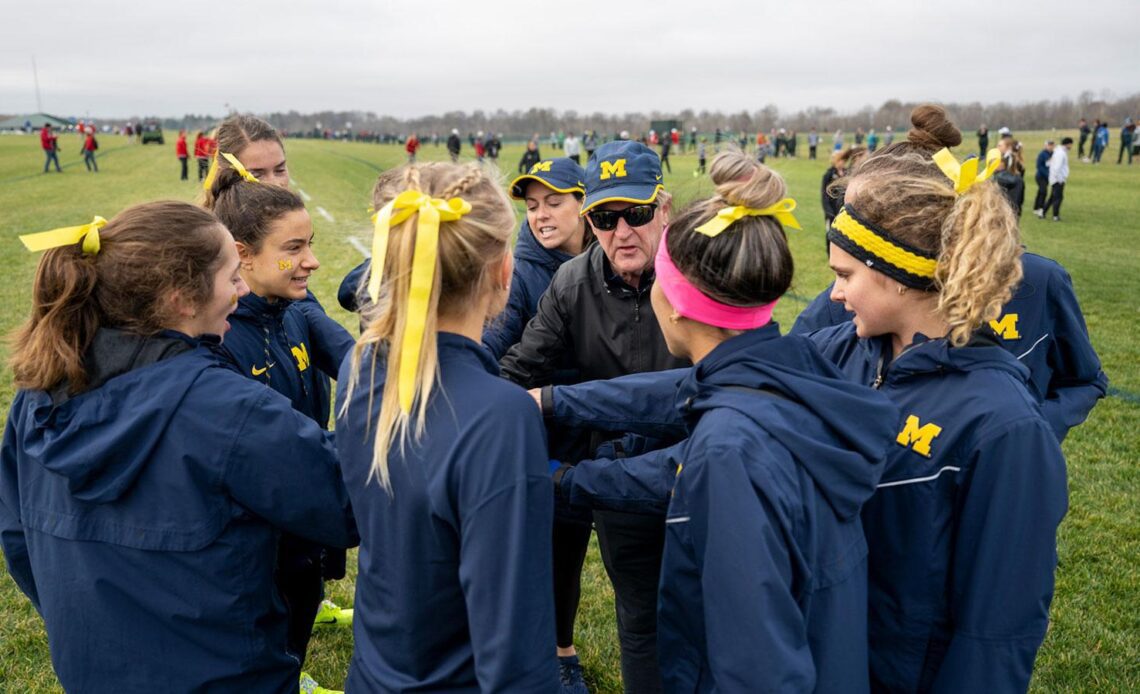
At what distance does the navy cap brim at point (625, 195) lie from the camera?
119 inches

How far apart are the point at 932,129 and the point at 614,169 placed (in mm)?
1833

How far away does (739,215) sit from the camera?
192cm

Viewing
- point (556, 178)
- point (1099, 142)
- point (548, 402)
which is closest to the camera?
point (548, 402)

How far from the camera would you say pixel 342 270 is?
13.6m

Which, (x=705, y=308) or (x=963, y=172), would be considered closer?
(x=705, y=308)

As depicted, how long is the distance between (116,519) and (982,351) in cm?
222

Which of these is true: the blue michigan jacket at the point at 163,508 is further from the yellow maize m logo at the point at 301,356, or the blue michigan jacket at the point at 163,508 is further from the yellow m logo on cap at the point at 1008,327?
the yellow m logo on cap at the point at 1008,327

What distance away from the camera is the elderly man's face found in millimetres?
3014

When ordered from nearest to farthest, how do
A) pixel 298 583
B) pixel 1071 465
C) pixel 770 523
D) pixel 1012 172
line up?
1. pixel 770 523
2. pixel 298 583
3. pixel 1071 465
4. pixel 1012 172

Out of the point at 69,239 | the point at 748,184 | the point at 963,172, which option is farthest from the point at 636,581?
the point at 69,239

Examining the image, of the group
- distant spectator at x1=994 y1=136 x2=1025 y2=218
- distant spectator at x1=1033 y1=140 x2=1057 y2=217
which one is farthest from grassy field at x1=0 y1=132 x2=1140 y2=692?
distant spectator at x1=994 y1=136 x2=1025 y2=218

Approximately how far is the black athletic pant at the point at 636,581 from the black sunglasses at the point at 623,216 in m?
1.05

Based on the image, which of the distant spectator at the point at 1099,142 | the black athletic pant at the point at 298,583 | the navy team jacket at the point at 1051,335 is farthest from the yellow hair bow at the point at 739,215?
the distant spectator at the point at 1099,142

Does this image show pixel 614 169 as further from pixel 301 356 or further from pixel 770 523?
pixel 770 523
